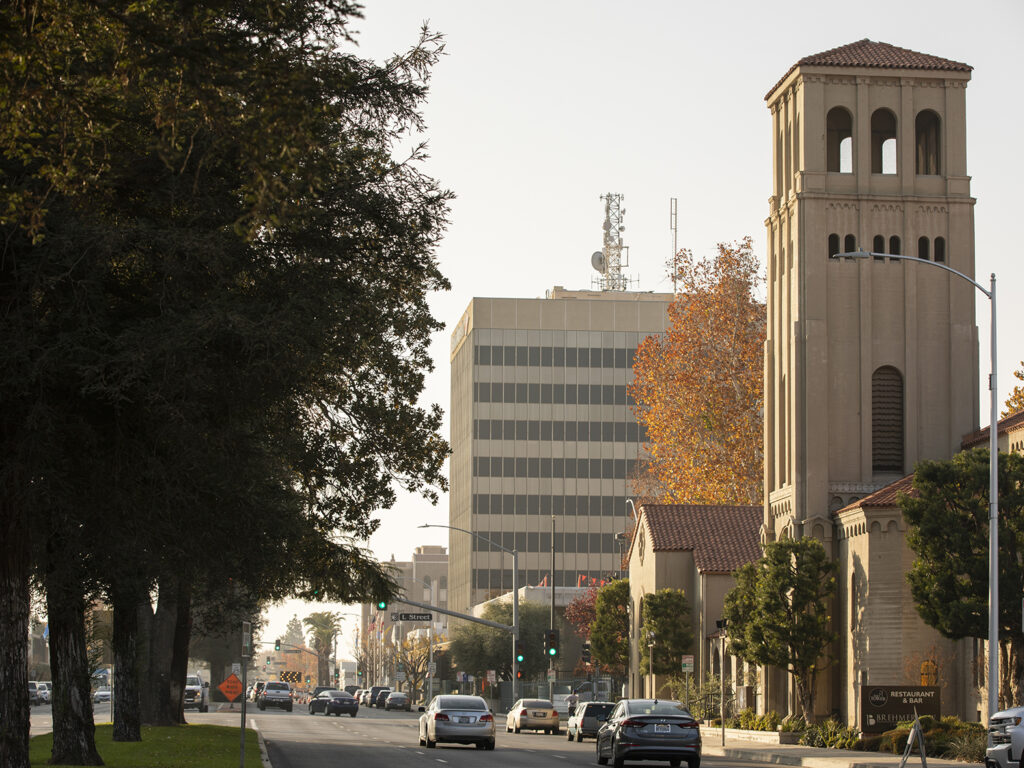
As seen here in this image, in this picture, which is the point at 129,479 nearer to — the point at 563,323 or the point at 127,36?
the point at 127,36

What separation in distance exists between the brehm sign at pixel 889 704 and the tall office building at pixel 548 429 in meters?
81.6

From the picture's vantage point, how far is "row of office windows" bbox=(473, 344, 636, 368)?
118 m

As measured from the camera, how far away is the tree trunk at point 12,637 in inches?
734

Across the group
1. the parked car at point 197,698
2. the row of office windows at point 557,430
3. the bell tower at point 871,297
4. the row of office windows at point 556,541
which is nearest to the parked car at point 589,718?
the bell tower at point 871,297

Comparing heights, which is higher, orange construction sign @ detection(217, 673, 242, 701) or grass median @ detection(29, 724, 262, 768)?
orange construction sign @ detection(217, 673, 242, 701)

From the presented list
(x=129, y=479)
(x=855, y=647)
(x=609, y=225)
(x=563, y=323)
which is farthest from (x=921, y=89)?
(x=609, y=225)

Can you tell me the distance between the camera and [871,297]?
4550 cm

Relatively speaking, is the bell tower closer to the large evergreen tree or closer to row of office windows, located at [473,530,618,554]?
the large evergreen tree

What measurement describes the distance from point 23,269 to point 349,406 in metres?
9.57

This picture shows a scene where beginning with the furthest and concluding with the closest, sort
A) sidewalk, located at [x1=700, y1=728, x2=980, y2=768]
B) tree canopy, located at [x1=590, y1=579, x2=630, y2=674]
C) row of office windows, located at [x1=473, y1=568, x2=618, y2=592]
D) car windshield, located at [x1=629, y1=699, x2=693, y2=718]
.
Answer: row of office windows, located at [x1=473, y1=568, x2=618, y2=592] < tree canopy, located at [x1=590, y1=579, x2=630, y2=674] < sidewalk, located at [x1=700, y1=728, x2=980, y2=768] < car windshield, located at [x1=629, y1=699, x2=693, y2=718]

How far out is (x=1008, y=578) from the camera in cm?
3397

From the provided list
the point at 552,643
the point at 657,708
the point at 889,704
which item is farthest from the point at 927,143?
the point at 657,708

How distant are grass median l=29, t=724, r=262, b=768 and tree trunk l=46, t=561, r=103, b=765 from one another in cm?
46

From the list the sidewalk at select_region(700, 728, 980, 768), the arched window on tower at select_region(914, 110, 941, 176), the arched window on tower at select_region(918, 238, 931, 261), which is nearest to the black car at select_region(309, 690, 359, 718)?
the sidewalk at select_region(700, 728, 980, 768)
